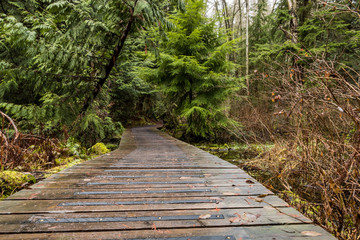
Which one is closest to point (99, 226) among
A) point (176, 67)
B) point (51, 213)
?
point (51, 213)

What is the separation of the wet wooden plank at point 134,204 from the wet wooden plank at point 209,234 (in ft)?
1.26

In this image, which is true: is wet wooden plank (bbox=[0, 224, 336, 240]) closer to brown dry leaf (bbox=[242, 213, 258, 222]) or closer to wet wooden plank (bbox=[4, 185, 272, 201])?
brown dry leaf (bbox=[242, 213, 258, 222])

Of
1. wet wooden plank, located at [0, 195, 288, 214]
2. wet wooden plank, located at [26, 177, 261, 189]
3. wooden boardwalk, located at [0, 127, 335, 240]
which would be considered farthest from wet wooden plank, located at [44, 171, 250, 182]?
wet wooden plank, located at [0, 195, 288, 214]

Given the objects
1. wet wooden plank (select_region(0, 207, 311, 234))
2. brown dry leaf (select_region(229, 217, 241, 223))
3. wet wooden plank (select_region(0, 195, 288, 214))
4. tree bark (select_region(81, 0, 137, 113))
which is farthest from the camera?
tree bark (select_region(81, 0, 137, 113))

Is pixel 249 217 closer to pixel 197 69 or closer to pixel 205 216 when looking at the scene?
pixel 205 216

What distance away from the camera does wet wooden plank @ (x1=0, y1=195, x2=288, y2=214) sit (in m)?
1.91

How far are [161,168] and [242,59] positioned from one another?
1901 cm

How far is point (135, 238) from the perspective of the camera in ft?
4.82

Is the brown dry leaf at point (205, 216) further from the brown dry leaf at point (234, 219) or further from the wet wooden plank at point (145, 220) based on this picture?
the brown dry leaf at point (234, 219)

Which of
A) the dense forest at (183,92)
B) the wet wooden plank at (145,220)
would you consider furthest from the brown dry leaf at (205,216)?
the dense forest at (183,92)

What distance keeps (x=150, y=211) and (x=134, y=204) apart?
0.24 meters

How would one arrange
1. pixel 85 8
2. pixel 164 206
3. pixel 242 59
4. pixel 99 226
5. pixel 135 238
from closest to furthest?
pixel 135 238, pixel 99 226, pixel 164 206, pixel 85 8, pixel 242 59

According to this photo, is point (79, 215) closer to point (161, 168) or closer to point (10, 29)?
point (161, 168)

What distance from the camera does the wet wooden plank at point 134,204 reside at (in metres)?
1.91
